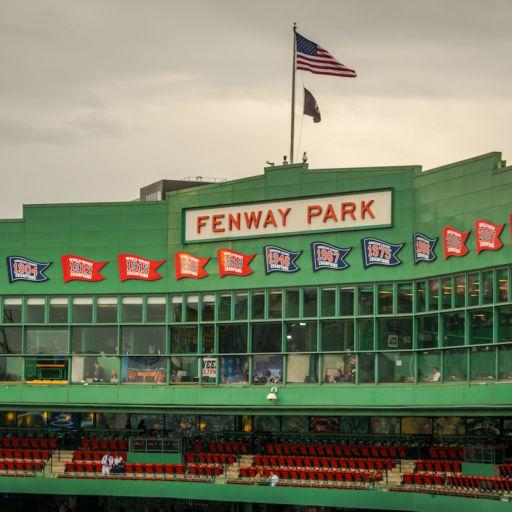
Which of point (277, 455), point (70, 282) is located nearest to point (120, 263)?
point (70, 282)

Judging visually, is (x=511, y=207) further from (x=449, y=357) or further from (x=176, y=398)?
(x=176, y=398)

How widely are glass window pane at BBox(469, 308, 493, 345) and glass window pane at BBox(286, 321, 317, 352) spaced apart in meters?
7.07

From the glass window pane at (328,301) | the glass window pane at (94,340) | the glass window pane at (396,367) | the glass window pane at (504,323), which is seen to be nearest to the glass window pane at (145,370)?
the glass window pane at (94,340)

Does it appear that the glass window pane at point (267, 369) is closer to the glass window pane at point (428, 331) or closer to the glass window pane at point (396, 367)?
the glass window pane at point (396, 367)

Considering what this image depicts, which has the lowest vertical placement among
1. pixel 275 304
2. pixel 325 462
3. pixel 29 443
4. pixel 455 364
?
pixel 325 462

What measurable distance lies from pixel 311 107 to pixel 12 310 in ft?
52.1

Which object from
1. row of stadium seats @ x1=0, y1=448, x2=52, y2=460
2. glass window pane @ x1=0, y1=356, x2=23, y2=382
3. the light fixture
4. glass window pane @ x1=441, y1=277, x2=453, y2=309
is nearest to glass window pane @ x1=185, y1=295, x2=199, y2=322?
the light fixture

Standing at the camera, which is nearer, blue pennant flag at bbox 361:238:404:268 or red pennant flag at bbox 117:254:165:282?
blue pennant flag at bbox 361:238:404:268

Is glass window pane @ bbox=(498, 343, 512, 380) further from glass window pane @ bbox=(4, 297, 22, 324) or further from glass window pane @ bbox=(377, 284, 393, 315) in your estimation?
glass window pane @ bbox=(4, 297, 22, 324)

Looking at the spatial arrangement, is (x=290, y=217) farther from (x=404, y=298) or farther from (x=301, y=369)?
(x=301, y=369)

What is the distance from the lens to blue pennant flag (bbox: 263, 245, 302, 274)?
144ft

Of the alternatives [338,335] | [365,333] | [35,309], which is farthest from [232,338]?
[35,309]

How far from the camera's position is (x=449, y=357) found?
130ft

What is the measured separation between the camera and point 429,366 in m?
40.4
